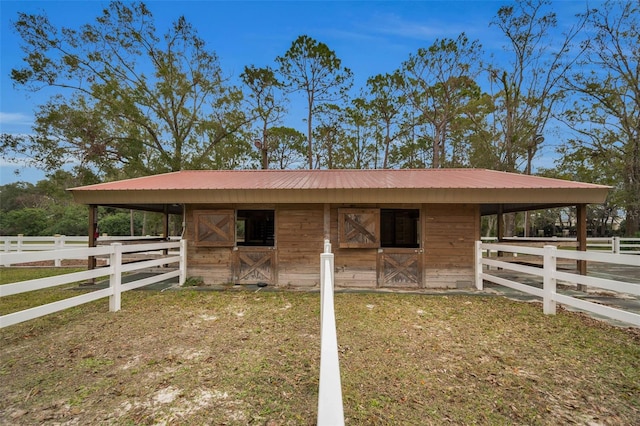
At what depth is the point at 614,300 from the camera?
5660 mm

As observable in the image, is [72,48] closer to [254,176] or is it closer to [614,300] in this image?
[254,176]

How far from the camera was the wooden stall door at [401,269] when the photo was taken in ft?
22.4

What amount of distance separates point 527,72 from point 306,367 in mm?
21382

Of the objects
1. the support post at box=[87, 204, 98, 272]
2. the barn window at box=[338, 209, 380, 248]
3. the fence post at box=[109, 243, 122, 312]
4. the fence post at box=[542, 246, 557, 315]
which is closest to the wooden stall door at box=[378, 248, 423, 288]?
the barn window at box=[338, 209, 380, 248]

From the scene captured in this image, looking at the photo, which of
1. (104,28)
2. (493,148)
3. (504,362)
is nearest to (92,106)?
(104,28)

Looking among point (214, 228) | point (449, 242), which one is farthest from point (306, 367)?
point (449, 242)

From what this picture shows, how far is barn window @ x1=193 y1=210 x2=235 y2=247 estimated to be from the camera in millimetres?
7066

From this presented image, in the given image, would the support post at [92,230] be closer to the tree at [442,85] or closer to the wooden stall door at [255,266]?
the wooden stall door at [255,266]

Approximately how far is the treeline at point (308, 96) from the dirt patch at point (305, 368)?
382 inches

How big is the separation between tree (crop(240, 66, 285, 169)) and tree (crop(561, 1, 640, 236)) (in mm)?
17700

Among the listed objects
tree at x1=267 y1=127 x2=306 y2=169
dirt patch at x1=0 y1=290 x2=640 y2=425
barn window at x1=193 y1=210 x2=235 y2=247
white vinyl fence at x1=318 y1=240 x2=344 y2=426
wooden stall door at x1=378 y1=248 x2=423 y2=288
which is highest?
tree at x1=267 y1=127 x2=306 y2=169

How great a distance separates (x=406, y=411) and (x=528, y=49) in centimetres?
2159

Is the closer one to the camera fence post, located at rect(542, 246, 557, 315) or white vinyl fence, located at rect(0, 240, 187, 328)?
white vinyl fence, located at rect(0, 240, 187, 328)

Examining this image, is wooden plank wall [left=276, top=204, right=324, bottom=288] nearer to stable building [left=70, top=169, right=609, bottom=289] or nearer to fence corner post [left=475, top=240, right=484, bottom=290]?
stable building [left=70, top=169, right=609, bottom=289]
